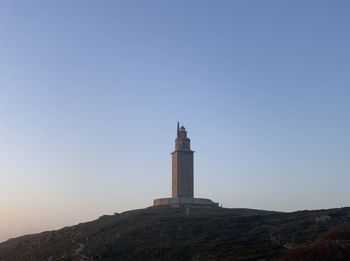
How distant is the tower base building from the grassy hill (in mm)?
7041

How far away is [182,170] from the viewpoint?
92562mm

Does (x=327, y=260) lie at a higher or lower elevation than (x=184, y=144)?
lower

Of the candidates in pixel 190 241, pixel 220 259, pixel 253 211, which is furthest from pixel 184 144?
pixel 220 259

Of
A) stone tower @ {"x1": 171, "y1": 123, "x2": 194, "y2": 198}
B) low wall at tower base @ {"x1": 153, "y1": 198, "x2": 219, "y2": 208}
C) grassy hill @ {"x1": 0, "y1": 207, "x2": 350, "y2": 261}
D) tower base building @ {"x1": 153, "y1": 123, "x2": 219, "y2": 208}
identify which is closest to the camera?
grassy hill @ {"x1": 0, "y1": 207, "x2": 350, "y2": 261}

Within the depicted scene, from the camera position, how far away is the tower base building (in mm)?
90812

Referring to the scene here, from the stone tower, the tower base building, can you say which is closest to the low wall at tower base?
the tower base building

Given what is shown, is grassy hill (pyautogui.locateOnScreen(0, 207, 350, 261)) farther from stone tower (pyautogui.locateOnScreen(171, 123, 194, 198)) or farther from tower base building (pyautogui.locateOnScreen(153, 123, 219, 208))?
stone tower (pyautogui.locateOnScreen(171, 123, 194, 198))

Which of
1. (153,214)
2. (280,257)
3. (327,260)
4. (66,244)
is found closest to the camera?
(327,260)

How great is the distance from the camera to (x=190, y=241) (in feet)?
200

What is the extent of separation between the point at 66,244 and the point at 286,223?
90.1 ft

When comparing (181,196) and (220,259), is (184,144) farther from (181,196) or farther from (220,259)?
(220,259)

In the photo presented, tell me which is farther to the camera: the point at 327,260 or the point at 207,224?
the point at 207,224

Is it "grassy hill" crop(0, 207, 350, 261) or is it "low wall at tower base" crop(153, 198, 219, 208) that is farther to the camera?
"low wall at tower base" crop(153, 198, 219, 208)

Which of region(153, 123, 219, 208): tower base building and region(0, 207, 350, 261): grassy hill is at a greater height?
region(153, 123, 219, 208): tower base building
